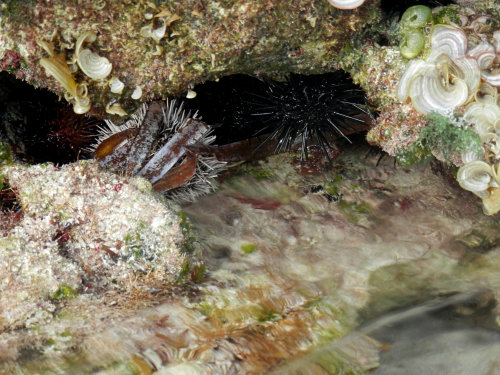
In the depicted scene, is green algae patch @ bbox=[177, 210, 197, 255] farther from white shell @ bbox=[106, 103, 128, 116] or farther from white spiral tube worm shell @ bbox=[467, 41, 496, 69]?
white spiral tube worm shell @ bbox=[467, 41, 496, 69]

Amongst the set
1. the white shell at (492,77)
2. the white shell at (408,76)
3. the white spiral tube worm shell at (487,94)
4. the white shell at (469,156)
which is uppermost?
the white shell at (408,76)

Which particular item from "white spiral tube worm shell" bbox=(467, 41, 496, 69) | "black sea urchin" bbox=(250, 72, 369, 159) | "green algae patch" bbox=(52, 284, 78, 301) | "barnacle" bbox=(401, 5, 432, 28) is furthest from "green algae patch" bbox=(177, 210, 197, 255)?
"white spiral tube worm shell" bbox=(467, 41, 496, 69)

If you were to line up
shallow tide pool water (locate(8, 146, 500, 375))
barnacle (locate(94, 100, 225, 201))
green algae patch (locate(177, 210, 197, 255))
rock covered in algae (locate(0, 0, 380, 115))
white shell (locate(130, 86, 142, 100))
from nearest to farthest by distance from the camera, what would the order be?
shallow tide pool water (locate(8, 146, 500, 375)), rock covered in algae (locate(0, 0, 380, 115)), green algae patch (locate(177, 210, 197, 255)), white shell (locate(130, 86, 142, 100)), barnacle (locate(94, 100, 225, 201))

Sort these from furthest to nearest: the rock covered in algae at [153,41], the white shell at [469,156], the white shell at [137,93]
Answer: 1. the white shell at [469,156]
2. the white shell at [137,93]
3. the rock covered in algae at [153,41]

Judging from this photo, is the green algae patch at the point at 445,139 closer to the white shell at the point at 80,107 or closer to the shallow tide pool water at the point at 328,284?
the shallow tide pool water at the point at 328,284

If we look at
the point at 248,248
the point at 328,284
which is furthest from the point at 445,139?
the point at 248,248

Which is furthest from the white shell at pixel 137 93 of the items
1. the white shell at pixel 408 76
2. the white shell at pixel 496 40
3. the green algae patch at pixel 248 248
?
the white shell at pixel 496 40

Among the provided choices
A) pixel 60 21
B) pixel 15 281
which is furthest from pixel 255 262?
pixel 60 21
